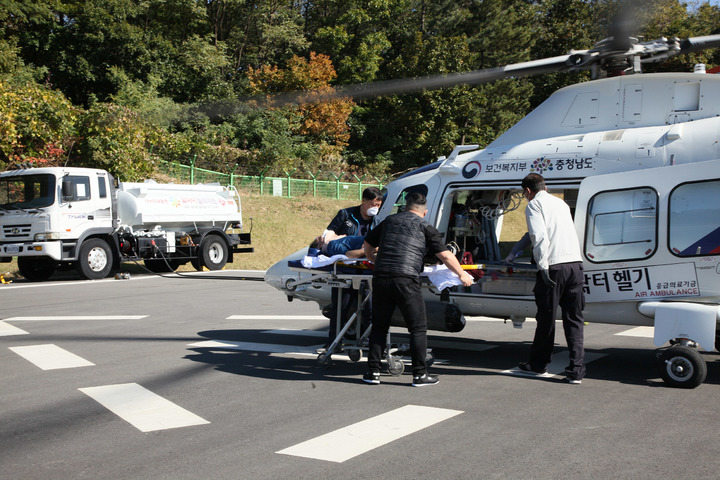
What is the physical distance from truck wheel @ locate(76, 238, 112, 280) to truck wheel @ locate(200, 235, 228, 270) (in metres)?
2.99

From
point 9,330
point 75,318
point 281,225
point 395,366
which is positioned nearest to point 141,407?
point 395,366

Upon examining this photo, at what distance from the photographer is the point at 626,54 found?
297 inches

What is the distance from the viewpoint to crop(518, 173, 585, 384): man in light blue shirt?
670 cm

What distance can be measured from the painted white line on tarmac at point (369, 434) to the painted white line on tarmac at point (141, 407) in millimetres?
1073

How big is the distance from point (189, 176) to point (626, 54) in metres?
25.1

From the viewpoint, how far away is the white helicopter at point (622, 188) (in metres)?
6.68

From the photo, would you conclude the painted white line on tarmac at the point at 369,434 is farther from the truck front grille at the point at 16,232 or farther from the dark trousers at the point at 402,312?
the truck front grille at the point at 16,232

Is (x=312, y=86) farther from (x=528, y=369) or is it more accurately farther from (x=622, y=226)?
(x=528, y=369)

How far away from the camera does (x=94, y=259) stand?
1831 centimetres

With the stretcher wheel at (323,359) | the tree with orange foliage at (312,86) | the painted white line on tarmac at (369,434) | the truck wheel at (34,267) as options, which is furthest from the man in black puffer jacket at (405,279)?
the tree with orange foliage at (312,86)

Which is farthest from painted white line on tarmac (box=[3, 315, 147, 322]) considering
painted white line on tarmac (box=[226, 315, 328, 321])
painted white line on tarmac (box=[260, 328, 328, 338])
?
painted white line on tarmac (box=[260, 328, 328, 338])

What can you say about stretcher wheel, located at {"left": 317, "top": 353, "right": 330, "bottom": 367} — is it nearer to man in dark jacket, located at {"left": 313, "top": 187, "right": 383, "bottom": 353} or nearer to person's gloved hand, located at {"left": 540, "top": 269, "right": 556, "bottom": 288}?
man in dark jacket, located at {"left": 313, "top": 187, "right": 383, "bottom": 353}

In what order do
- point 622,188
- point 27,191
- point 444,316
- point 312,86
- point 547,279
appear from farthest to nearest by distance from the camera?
point 312,86 < point 27,191 < point 444,316 < point 622,188 < point 547,279

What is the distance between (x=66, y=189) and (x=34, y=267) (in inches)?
105
